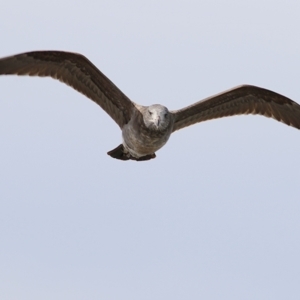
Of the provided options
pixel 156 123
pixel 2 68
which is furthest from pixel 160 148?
pixel 2 68

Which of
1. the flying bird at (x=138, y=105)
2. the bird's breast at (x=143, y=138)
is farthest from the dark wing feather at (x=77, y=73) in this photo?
the bird's breast at (x=143, y=138)

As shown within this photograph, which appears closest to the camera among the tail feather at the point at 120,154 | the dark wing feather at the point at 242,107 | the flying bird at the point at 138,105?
the flying bird at the point at 138,105

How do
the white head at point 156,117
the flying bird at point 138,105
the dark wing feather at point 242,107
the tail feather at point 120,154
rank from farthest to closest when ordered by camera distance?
the tail feather at point 120,154 < the dark wing feather at point 242,107 < the flying bird at point 138,105 < the white head at point 156,117

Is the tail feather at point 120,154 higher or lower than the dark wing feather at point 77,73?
lower

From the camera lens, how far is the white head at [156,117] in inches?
785

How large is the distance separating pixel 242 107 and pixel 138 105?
2.49 metres

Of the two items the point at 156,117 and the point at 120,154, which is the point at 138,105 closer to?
the point at 156,117

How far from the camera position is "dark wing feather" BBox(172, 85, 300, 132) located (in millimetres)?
21219

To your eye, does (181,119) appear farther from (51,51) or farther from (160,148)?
(51,51)

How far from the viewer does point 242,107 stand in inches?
858

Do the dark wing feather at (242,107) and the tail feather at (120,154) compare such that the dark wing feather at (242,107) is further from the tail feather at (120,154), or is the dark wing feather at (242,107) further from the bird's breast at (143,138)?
the tail feather at (120,154)

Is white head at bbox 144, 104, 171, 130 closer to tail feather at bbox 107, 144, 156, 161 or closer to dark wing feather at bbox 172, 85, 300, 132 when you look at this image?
dark wing feather at bbox 172, 85, 300, 132

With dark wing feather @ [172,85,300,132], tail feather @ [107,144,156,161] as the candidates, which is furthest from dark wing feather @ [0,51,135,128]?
dark wing feather @ [172,85,300,132]

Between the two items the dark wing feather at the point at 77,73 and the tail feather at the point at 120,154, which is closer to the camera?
the dark wing feather at the point at 77,73
